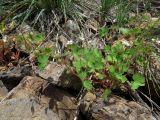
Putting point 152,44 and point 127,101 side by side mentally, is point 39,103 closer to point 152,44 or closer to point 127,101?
point 127,101

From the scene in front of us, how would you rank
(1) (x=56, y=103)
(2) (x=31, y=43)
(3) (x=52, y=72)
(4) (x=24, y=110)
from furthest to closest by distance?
(2) (x=31, y=43), (3) (x=52, y=72), (1) (x=56, y=103), (4) (x=24, y=110)

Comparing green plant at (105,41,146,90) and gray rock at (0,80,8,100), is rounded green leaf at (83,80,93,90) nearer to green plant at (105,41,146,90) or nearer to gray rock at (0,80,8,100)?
green plant at (105,41,146,90)

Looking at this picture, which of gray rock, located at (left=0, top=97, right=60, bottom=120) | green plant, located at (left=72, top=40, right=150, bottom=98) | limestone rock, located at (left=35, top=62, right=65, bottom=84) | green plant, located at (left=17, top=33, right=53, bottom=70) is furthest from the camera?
green plant, located at (left=17, top=33, right=53, bottom=70)

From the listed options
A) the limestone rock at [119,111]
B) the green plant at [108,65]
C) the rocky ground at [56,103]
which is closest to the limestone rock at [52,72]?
the rocky ground at [56,103]

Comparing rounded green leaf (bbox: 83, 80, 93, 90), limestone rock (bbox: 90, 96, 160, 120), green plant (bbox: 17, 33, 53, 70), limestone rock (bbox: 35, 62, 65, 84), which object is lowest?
limestone rock (bbox: 90, 96, 160, 120)

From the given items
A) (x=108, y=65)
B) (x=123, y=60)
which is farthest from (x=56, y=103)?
(x=123, y=60)

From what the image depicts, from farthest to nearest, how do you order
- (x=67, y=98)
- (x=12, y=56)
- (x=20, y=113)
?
(x=12, y=56) < (x=67, y=98) < (x=20, y=113)

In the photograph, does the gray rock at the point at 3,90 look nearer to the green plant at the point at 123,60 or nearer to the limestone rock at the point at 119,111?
→ the limestone rock at the point at 119,111

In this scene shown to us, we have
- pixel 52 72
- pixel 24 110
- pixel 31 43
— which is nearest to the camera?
pixel 24 110

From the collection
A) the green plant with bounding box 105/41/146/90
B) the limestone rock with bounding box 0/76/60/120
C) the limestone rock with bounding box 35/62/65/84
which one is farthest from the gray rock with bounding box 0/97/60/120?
the green plant with bounding box 105/41/146/90

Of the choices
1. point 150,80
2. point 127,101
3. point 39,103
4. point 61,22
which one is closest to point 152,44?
point 150,80

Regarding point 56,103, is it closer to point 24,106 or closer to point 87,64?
point 24,106
